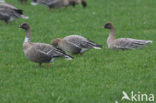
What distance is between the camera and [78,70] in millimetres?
11609

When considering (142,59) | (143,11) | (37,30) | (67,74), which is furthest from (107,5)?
(67,74)

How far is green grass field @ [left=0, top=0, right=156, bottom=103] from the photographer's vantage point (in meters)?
9.31

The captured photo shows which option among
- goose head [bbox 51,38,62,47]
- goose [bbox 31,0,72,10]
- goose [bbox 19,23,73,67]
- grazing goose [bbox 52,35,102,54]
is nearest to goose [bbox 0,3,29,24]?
goose [bbox 31,0,72,10]

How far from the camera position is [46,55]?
11.7 m

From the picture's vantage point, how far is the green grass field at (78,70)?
30.5ft

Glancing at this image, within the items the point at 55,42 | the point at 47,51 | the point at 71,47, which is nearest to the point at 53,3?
the point at 55,42

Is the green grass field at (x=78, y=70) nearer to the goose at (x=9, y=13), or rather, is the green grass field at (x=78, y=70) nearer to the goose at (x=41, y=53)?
the goose at (x=41, y=53)

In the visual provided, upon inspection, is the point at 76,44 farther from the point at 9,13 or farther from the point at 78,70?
the point at 9,13

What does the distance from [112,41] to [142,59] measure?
7.71 ft

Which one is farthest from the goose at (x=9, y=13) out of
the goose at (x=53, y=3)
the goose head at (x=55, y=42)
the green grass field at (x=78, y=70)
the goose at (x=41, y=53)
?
the goose at (x=41, y=53)

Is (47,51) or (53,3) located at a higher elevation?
(47,51)

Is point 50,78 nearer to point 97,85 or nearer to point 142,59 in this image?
point 97,85

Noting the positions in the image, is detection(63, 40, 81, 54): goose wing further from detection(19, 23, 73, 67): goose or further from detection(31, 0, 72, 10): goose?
detection(31, 0, 72, 10): goose

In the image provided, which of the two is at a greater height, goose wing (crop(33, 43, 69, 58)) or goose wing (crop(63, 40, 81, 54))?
goose wing (crop(33, 43, 69, 58))
